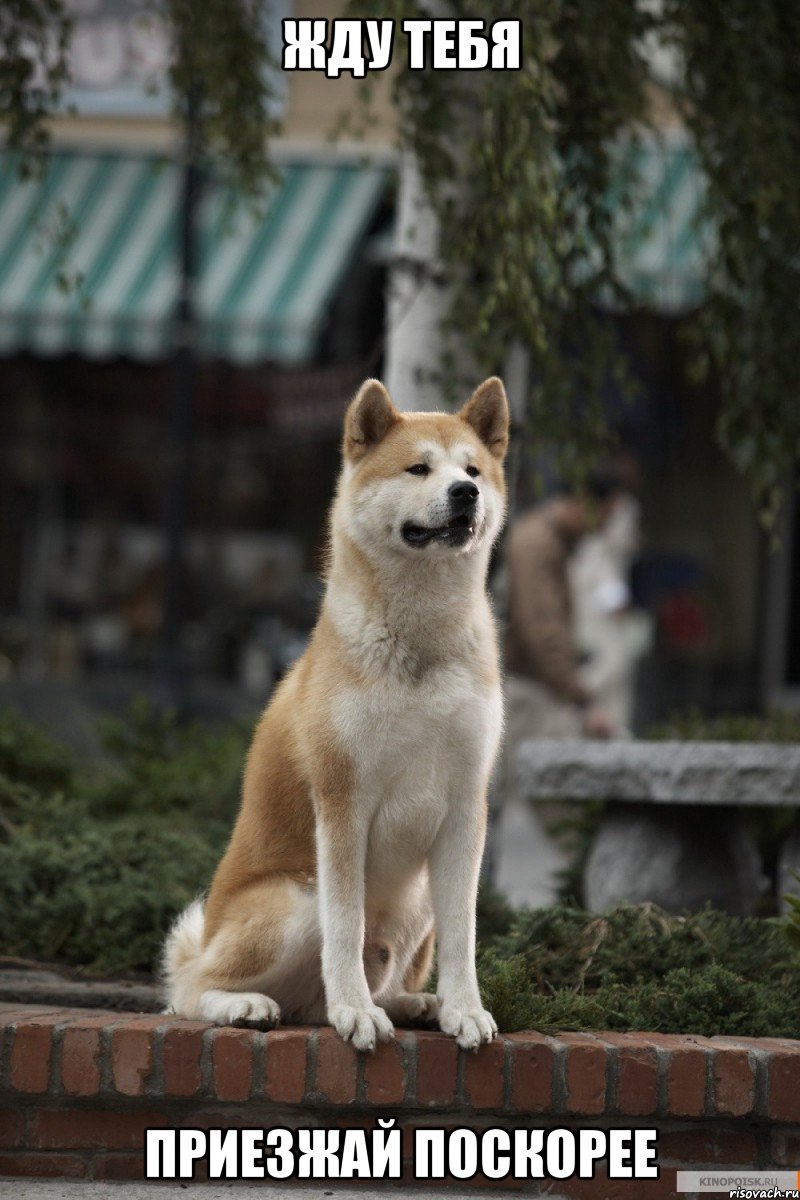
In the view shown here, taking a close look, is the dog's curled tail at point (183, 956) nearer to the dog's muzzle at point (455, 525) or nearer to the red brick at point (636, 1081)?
the red brick at point (636, 1081)

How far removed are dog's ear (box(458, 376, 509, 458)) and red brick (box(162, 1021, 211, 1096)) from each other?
1.48 m

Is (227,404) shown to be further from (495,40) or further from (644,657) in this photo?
(495,40)

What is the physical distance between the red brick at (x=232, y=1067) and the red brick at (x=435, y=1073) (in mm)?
369

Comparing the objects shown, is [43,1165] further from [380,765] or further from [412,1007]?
[380,765]

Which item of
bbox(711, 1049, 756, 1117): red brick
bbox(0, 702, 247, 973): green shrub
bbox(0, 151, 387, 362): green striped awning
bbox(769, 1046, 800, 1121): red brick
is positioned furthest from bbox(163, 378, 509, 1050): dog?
bbox(0, 151, 387, 362): green striped awning

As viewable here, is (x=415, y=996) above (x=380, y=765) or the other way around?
the other way around

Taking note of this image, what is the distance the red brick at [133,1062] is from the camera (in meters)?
3.41

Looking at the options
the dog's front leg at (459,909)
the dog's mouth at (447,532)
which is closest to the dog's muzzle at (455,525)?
the dog's mouth at (447,532)

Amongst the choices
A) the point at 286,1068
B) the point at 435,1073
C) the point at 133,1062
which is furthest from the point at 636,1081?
the point at 133,1062

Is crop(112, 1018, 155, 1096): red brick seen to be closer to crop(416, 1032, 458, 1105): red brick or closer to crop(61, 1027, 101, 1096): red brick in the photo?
crop(61, 1027, 101, 1096): red brick

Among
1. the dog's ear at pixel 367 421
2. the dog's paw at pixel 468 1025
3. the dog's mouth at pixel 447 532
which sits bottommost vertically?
the dog's paw at pixel 468 1025

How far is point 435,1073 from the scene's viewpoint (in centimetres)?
339

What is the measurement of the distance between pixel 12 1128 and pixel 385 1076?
34.0 inches

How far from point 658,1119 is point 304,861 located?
38.5 inches
